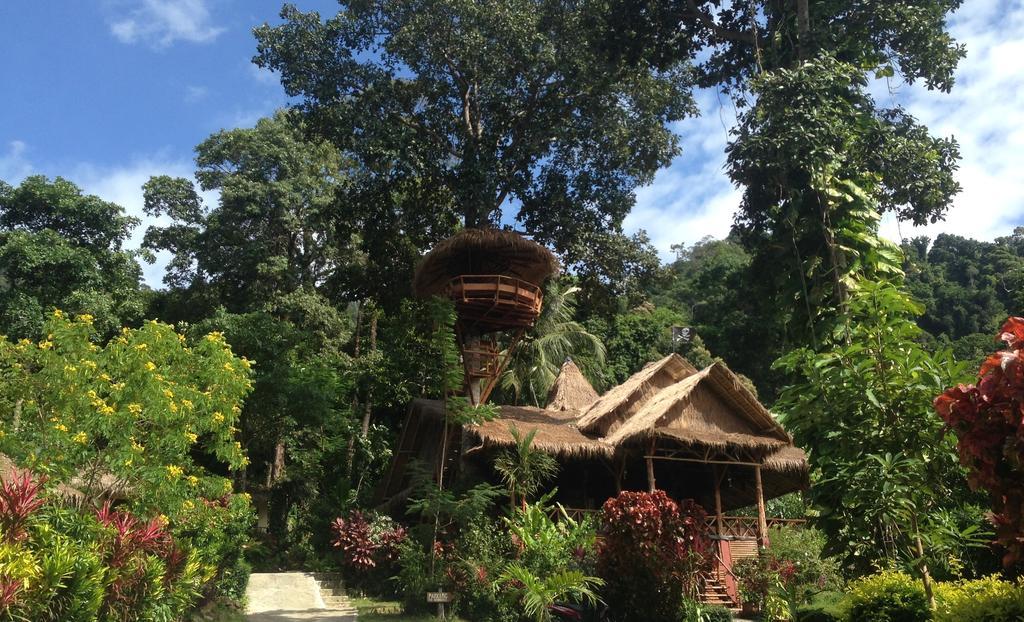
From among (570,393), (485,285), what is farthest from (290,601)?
(570,393)

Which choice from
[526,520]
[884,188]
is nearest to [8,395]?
[526,520]

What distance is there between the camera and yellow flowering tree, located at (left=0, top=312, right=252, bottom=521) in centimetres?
838

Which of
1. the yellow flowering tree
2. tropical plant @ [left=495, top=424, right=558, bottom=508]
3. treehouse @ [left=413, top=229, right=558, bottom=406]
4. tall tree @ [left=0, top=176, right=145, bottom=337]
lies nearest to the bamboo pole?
tropical plant @ [left=495, top=424, right=558, bottom=508]

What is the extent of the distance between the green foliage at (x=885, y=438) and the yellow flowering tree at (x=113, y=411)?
7.06m

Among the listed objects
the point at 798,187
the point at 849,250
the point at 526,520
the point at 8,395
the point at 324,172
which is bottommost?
the point at 526,520

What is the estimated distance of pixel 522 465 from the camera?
12719 mm

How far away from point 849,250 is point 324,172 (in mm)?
21333

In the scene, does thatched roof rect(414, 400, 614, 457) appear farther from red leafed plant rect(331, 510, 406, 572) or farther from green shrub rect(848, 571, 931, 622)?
green shrub rect(848, 571, 931, 622)

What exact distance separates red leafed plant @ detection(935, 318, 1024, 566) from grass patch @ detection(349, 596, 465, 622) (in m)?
8.78

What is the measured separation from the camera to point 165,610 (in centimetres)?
860

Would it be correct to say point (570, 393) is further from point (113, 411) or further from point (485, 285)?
point (113, 411)

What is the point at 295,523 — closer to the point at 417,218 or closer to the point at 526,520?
the point at 417,218

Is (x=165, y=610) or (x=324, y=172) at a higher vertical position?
(x=324, y=172)

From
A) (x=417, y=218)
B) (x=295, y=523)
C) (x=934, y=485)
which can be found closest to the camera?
(x=934, y=485)
